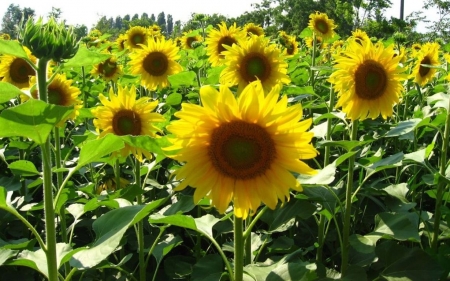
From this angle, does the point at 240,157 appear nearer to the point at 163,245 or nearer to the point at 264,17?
the point at 163,245

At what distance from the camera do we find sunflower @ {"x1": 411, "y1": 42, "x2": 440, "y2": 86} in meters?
4.03

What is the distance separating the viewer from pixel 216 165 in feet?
5.05

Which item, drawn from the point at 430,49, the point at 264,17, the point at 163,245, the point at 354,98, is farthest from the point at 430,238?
the point at 264,17

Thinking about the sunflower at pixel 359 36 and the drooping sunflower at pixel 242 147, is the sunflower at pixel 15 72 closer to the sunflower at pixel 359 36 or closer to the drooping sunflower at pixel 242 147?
the drooping sunflower at pixel 242 147

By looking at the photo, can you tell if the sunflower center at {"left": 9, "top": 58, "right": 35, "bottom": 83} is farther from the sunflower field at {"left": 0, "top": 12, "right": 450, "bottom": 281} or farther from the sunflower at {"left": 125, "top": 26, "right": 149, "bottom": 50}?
the sunflower at {"left": 125, "top": 26, "right": 149, "bottom": 50}

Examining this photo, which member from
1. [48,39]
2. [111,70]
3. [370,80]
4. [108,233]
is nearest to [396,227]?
[370,80]

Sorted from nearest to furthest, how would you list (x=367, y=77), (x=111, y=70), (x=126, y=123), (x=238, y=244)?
(x=238, y=244)
(x=367, y=77)
(x=126, y=123)
(x=111, y=70)

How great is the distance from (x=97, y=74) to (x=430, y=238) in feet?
11.3

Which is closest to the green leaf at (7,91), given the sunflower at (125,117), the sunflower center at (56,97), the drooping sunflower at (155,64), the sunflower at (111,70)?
the sunflower at (125,117)

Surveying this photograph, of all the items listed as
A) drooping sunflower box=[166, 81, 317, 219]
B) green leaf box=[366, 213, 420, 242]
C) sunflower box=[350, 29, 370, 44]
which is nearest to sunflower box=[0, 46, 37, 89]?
drooping sunflower box=[166, 81, 317, 219]

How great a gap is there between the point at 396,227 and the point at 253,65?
142 cm

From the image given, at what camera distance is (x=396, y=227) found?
6.40ft

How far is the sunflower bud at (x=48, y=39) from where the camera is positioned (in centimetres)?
134

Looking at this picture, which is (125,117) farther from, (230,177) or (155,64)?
(155,64)
